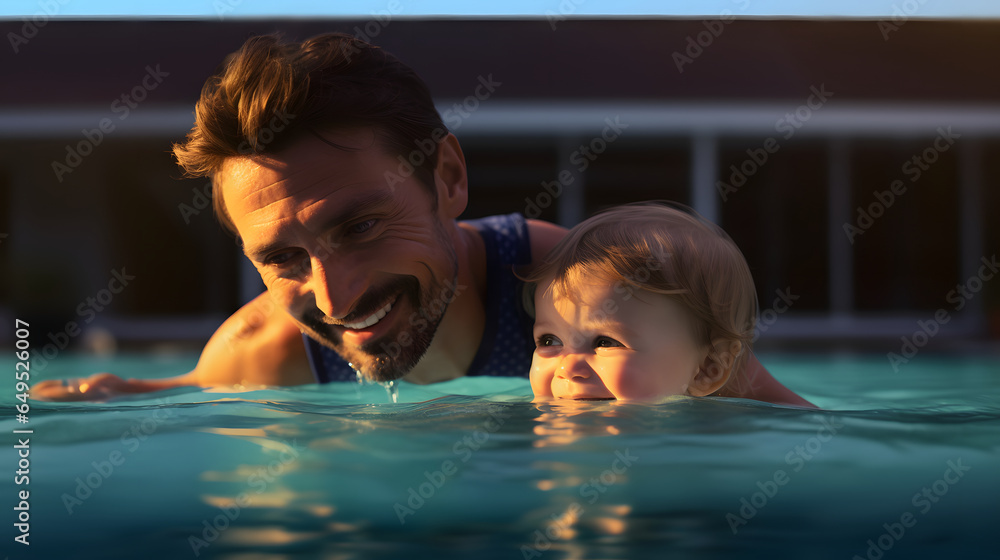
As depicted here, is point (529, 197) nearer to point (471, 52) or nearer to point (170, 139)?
point (471, 52)

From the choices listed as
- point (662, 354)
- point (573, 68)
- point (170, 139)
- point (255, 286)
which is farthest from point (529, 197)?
point (662, 354)

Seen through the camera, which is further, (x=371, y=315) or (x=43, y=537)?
(x=371, y=315)

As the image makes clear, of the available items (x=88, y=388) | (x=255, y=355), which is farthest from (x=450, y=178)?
(x=88, y=388)

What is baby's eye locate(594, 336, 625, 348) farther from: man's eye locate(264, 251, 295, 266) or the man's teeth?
man's eye locate(264, 251, 295, 266)

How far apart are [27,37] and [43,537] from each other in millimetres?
10638

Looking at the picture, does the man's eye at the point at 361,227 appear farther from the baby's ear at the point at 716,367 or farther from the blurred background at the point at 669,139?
the blurred background at the point at 669,139

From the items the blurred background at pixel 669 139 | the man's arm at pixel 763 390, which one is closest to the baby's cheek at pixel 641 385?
the man's arm at pixel 763 390

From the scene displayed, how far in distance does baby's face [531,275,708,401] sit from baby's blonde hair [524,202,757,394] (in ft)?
0.12

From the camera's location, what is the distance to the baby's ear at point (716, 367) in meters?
2.34

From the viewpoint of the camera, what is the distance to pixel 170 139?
9617 mm

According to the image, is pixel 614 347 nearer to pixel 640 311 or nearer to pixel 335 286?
pixel 640 311

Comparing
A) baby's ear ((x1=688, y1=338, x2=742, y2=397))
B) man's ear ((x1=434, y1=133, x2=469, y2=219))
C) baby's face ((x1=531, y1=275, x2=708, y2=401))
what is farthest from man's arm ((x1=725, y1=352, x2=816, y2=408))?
man's ear ((x1=434, y1=133, x2=469, y2=219))

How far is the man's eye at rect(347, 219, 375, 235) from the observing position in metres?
2.36

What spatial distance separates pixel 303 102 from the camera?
2.31 m
